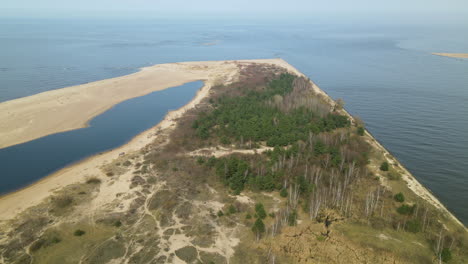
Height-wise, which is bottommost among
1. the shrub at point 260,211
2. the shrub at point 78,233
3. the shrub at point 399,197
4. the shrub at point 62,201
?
the shrub at point 78,233

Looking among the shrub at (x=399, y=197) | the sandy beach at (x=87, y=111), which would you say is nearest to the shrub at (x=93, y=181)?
the sandy beach at (x=87, y=111)

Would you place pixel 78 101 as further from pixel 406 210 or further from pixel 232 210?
pixel 406 210

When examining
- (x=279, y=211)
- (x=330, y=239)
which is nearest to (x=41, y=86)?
(x=279, y=211)

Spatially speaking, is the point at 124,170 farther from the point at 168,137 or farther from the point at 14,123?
the point at 14,123

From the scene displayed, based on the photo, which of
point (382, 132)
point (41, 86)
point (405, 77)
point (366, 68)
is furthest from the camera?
point (366, 68)

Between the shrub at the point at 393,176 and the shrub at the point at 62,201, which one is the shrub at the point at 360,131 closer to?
the shrub at the point at 393,176

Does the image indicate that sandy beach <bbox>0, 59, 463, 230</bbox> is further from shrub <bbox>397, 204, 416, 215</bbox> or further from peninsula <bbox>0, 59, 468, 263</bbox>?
shrub <bbox>397, 204, 416, 215</bbox>

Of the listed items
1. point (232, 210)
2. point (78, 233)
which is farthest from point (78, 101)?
point (232, 210)

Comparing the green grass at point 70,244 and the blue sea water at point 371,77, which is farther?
the blue sea water at point 371,77
